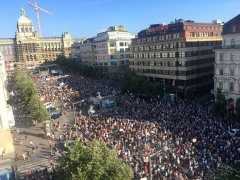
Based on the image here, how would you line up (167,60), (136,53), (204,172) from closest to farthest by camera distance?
(204,172) < (167,60) < (136,53)

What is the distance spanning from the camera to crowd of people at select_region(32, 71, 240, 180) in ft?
80.2

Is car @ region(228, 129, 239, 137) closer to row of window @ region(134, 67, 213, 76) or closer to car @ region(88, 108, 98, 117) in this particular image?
car @ region(88, 108, 98, 117)

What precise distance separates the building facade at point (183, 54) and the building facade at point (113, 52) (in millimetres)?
27979

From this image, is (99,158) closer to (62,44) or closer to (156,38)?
(156,38)

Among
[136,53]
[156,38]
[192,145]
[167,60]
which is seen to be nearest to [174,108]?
[192,145]

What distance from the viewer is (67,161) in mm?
18219

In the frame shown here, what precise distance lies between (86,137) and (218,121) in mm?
18467

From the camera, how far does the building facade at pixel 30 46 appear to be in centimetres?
15488

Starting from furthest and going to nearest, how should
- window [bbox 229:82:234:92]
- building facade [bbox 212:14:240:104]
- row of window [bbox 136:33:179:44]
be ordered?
row of window [bbox 136:33:179:44] → window [bbox 229:82:234:92] → building facade [bbox 212:14:240:104]

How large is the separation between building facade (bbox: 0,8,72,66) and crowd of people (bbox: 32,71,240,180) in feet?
392

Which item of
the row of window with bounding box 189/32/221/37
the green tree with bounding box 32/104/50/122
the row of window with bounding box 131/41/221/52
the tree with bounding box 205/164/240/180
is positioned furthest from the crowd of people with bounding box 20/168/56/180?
the row of window with bounding box 189/32/221/37

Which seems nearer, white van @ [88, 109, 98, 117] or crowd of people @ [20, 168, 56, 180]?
crowd of people @ [20, 168, 56, 180]

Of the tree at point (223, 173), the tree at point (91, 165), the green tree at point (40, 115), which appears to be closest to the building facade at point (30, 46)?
the green tree at point (40, 115)

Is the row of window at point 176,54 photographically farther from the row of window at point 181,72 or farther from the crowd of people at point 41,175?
the crowd of people at point 41,175
